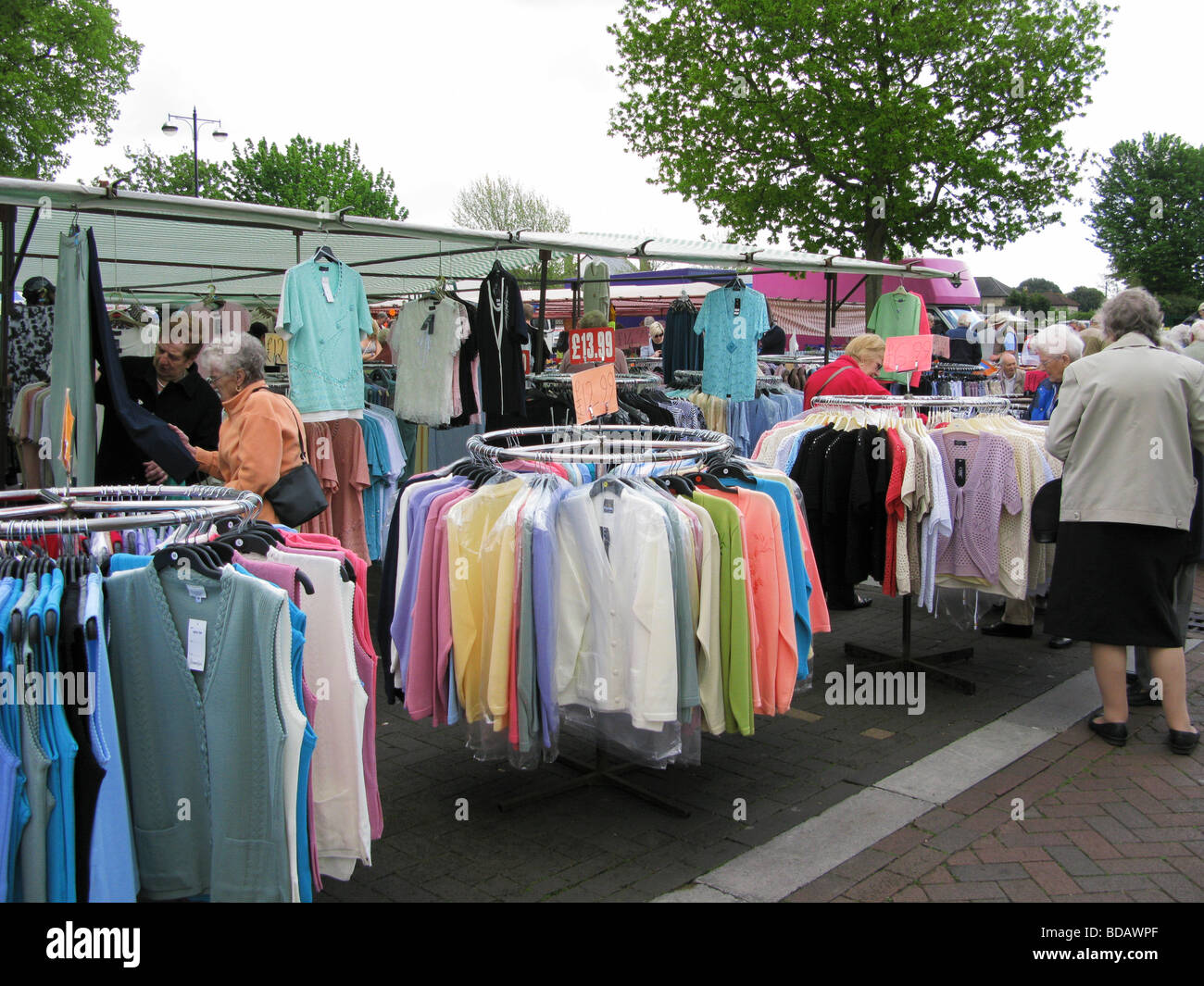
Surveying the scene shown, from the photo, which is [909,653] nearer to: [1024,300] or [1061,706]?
Result: [1061,706]

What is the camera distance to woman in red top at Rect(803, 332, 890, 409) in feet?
23.1

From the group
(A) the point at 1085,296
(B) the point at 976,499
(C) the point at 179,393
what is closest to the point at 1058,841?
(B) the point at 976,499

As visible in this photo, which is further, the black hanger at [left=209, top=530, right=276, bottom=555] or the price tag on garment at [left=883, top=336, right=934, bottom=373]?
→ the price tag on garment at [left=883, top=336, right=934, bottom=373]

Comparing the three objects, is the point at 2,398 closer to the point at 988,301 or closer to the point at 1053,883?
the point at 1053,883

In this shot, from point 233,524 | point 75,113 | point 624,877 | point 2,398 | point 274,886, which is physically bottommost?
point 624,877

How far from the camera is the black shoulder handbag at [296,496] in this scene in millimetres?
4492

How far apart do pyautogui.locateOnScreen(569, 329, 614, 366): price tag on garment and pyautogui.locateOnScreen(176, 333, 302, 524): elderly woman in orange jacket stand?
335cm

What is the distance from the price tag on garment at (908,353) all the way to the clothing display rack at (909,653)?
0.78 m

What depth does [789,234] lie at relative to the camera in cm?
1762

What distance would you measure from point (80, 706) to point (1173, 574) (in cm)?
463

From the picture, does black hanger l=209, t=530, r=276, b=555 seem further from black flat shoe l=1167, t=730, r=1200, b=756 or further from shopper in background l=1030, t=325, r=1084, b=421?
shopper in background l=1030, t=325, r=1084, b=421

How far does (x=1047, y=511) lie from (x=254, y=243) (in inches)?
336

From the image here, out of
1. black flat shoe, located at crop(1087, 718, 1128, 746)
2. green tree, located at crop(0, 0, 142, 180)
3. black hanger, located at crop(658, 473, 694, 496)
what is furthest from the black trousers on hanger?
green tree, located at crop(0, 0, 142, 180)
